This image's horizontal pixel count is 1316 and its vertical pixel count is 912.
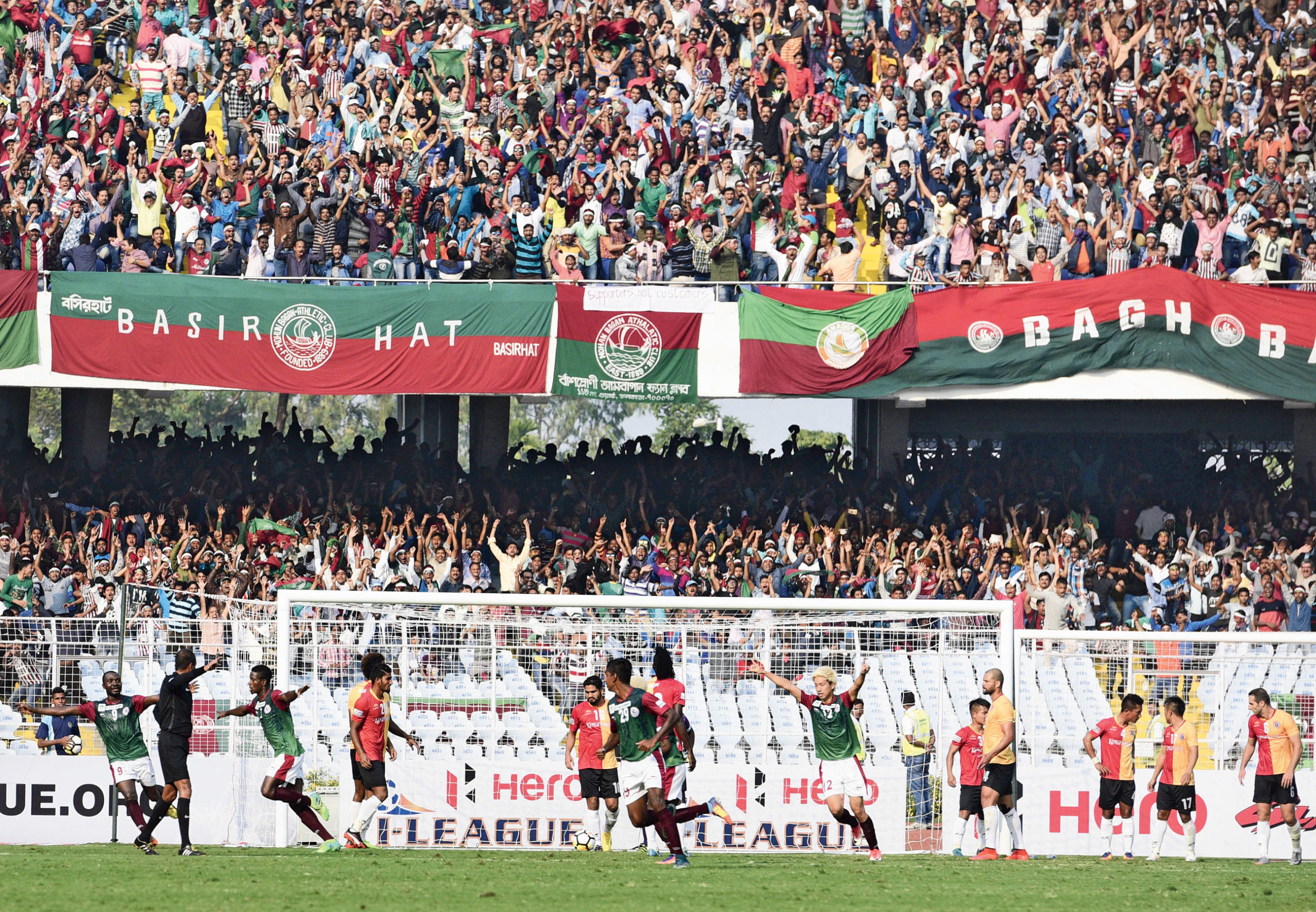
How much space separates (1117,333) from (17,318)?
13.3 metres

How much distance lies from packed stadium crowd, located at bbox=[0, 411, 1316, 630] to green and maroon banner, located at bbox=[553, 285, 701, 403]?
1.64 metres

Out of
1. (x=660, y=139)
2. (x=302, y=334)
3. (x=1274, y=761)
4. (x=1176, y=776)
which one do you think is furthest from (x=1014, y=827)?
→ (x=660, y=139)

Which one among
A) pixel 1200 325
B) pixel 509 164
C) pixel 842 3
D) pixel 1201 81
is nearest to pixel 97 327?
pixel 509 164

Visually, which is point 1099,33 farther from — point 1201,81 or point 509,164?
point 509,164

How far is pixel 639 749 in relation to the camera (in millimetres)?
12047

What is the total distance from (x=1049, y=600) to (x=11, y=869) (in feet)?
39.3

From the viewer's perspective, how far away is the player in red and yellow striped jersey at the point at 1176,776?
13484 mm

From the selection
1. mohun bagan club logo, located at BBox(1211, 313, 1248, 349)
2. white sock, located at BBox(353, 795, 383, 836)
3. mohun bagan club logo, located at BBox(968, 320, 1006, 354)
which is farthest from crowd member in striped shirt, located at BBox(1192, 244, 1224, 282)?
white sock, located at BBox(353, 795, 383, 836)

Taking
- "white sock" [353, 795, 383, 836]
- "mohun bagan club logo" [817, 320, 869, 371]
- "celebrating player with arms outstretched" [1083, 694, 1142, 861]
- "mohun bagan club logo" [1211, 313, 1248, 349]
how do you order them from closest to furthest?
"white sock" [353, 795, 383, 836] → "celebrating player with arms outstretched" [1083, 694, 1142, 861] → "mohun bagan club logo" [1211, 313, 1248, 349] → "mohun bagan club logo" [817, 320, 869, 371]

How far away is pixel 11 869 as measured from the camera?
1141cm

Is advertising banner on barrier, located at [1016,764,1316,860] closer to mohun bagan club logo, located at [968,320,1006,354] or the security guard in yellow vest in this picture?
the security guard in yellow vest

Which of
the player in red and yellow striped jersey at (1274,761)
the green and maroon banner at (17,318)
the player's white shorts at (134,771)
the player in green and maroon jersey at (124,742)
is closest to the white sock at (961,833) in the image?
the player in red and yellow striped jersey at (1274,761)

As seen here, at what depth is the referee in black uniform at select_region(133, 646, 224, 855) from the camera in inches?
501

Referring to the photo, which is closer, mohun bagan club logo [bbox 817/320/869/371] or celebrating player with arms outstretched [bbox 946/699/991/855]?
celebrating player with arms outstretched [bbox 946/699/991/855]
